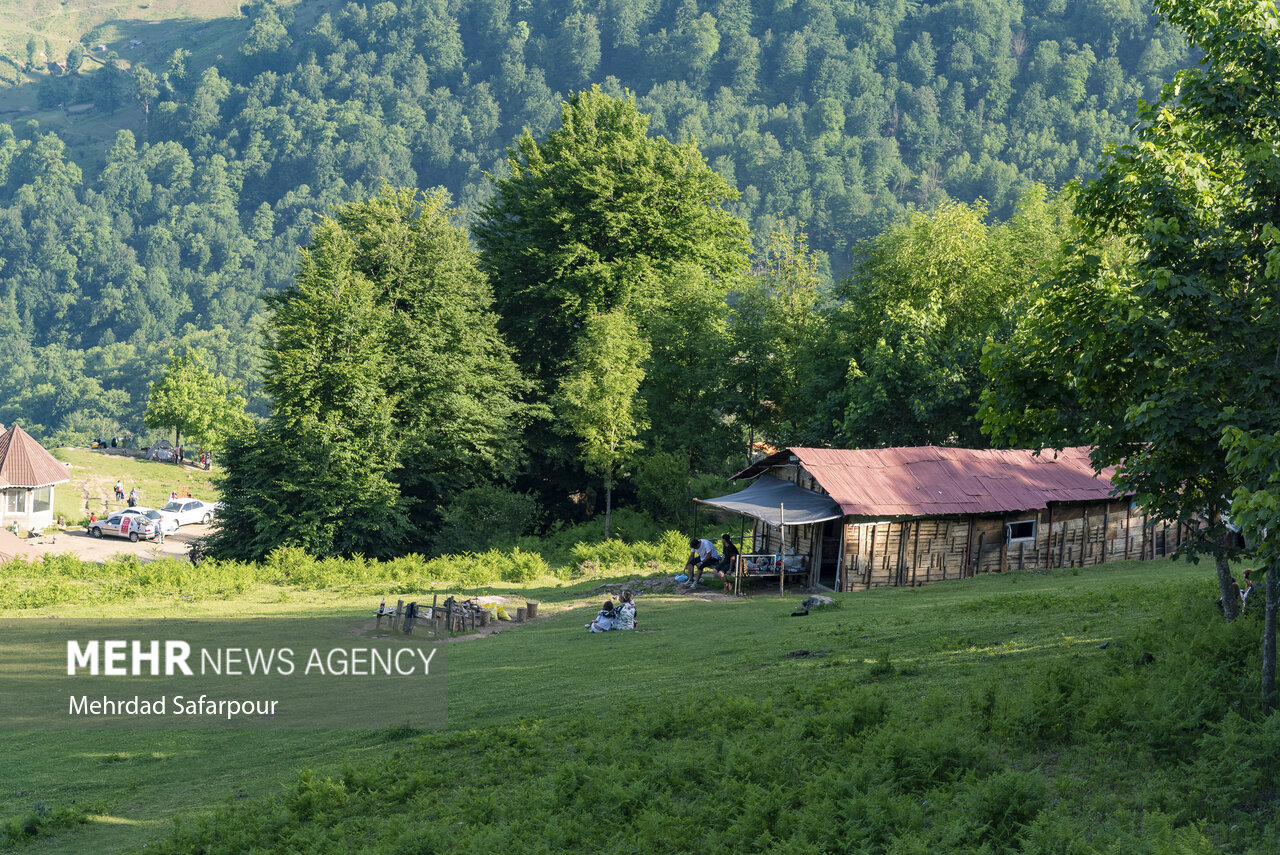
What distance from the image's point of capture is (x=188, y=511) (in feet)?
199

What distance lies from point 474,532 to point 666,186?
21.1 metres

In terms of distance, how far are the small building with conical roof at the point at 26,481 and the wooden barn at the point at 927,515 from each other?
46.6 meters

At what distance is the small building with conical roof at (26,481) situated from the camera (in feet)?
190

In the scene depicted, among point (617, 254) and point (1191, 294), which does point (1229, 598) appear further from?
point (617, 254)

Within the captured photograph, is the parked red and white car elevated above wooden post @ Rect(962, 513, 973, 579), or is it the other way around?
wooden post @ Rect(962, 513, 973, 579)

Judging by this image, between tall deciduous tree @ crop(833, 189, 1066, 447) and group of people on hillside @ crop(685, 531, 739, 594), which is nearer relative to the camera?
group of people on hillside @ crop(685, 531, 739, 594)

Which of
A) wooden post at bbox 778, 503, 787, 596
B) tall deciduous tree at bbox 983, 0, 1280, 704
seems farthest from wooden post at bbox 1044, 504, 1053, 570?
tall deciduous tree at bbox 983, 0, 1280, 704

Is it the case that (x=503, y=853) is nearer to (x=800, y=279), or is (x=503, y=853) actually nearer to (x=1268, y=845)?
(x=1268, y=845)

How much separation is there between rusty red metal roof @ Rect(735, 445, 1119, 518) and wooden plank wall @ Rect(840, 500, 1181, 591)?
2.18ft

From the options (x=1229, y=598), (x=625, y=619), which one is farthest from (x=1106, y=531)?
(x=1229, y=598)

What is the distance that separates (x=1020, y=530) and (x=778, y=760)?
21536mm

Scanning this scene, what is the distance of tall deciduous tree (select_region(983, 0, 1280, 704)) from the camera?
10484 millimetres

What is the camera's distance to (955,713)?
12.6 metres

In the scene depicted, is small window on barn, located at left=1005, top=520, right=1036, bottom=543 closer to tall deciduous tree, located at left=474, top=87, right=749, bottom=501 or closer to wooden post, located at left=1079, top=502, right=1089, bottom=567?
wooden post, located at left=1079, top=502, right=1089, bottom=567
